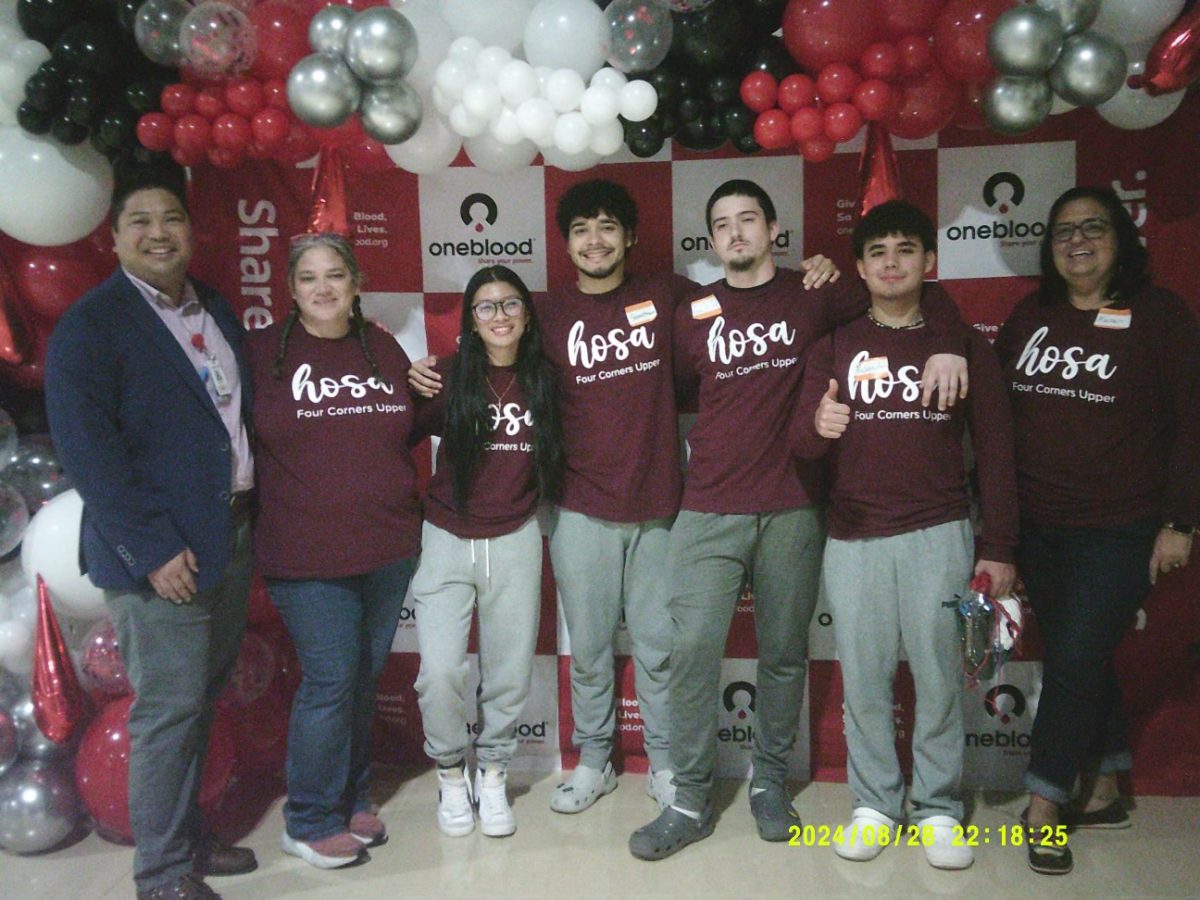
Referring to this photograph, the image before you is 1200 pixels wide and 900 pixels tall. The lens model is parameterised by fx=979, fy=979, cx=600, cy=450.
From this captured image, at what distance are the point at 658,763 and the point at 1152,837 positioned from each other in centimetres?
126

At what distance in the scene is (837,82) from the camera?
7.19 ft

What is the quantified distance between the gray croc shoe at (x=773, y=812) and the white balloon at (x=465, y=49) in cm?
197

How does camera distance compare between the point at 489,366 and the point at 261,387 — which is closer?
the point at 261,387

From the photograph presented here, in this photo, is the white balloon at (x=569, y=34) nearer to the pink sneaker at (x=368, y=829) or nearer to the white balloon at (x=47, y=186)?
the white balloon at (x=47, y=186)

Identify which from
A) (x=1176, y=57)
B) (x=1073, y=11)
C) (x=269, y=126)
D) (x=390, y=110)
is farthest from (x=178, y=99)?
→ (x=1176, y=57)

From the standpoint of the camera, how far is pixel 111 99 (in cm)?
235

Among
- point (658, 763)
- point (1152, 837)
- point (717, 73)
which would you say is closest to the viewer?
point (717, 73)

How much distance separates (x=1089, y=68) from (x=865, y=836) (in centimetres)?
182

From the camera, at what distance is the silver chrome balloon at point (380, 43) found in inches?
84.0

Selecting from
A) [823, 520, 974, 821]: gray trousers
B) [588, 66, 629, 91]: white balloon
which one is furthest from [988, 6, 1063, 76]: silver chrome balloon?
[823, 520, 974, 821]: gray trousers

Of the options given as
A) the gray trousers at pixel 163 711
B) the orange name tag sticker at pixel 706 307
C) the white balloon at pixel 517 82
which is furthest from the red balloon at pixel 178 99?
the orange name tag sticker at pixel 706 307

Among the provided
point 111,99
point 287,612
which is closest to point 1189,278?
point 287,612

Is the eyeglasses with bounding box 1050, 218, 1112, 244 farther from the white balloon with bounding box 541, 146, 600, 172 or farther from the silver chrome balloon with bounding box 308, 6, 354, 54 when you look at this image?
the silver chrome balloon with bounding box 308, 6, 354, 54

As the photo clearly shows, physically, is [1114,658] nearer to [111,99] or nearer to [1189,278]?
[1189,278]
